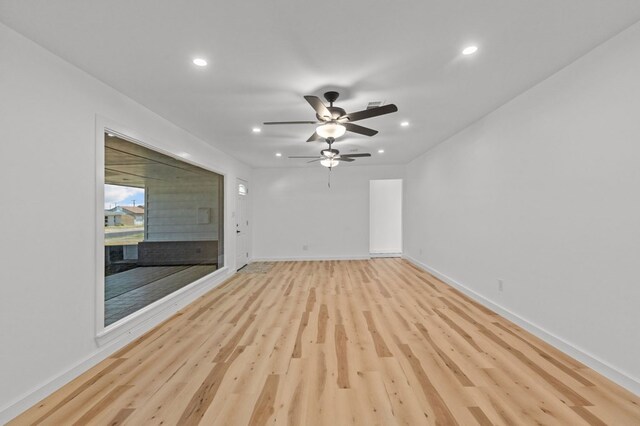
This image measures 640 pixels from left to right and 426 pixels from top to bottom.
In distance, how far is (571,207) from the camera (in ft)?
7.82

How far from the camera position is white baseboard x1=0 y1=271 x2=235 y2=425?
1.75m

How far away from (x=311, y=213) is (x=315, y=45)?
18.0 ft

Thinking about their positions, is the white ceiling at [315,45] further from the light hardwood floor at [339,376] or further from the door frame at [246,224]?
the door frame at [246,224]

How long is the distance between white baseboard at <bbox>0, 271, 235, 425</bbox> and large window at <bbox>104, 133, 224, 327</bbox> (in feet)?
0.66

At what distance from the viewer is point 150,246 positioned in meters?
4.36

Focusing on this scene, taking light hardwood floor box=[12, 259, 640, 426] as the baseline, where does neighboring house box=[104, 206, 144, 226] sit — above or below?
above

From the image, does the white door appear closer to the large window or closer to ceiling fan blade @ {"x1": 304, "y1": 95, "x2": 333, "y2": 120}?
the large window

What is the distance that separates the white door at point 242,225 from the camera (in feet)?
20.2

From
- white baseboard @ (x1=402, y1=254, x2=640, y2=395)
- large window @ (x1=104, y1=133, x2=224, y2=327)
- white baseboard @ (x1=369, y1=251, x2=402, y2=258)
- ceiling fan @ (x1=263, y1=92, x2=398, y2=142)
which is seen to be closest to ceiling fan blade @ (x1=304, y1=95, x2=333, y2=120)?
ceiling fan @ (x1=263, y1=92, x2=398, y2=142)

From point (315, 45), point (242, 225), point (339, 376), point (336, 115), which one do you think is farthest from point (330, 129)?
point (242, 225)

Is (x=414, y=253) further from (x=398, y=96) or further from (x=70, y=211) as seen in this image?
(x=70, y=211)

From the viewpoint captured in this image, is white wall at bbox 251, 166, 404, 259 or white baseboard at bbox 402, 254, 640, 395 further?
white wall at bbox 251, 166, 404, 259

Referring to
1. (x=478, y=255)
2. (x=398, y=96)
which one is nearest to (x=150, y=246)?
(x=398, y=96)

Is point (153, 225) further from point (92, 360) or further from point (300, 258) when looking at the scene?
point (300, 258)
